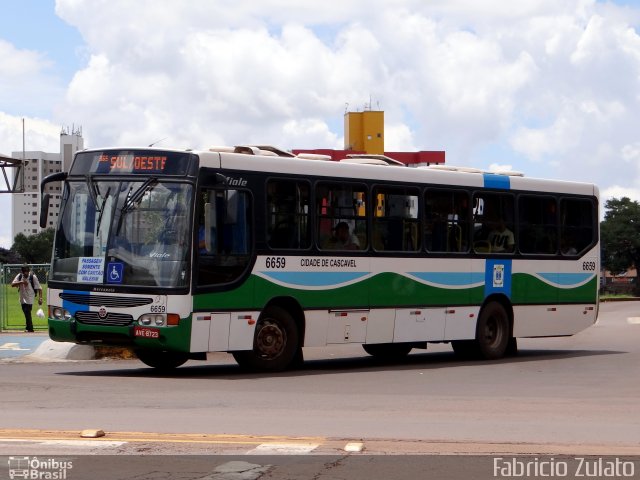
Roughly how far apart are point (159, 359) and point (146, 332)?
2.09 meters

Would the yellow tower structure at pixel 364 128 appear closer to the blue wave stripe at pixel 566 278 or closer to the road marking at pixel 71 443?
the blue wave stripe at pixel 566 278

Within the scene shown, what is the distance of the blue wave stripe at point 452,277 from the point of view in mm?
20828

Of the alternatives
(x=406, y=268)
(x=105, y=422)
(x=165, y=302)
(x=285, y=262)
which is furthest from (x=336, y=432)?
(x=406, y=268)

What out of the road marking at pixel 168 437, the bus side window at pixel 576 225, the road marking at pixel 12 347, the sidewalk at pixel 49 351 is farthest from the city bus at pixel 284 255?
the road marking at pixel 168 437

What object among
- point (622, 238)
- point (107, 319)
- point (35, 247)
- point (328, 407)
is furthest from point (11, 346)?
point (35, 247)

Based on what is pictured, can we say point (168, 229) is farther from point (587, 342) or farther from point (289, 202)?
point (587, 342)

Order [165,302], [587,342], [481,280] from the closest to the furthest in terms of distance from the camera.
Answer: [165,302]
[481,280]
[587,342]

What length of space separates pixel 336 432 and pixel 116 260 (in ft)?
22.4

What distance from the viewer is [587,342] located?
29.0 m

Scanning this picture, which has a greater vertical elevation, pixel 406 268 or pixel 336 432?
pixel 406 268

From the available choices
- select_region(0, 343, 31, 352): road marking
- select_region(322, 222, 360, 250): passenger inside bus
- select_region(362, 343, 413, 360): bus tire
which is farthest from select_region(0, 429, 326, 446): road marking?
select_region(0, 343, 31, 352): road marking

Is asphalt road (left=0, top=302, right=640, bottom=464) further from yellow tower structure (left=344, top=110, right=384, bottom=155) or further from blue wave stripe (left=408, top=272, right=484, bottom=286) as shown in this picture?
yellow tower structure (left=344, top=110, right=384, bottom=155)

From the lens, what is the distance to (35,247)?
15625 centimetres

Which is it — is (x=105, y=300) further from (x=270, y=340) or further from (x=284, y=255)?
(x=284, y=255)
